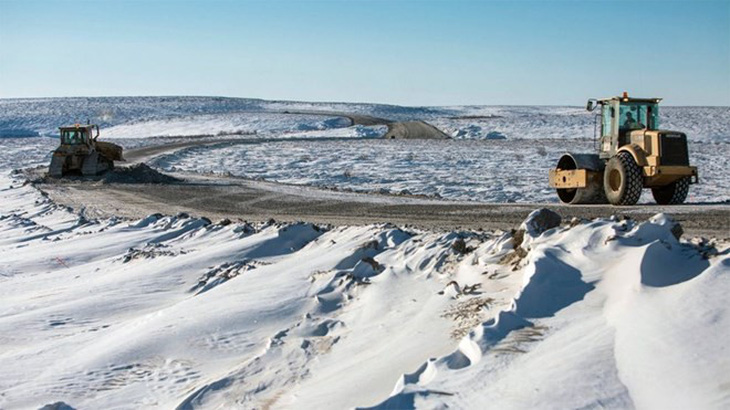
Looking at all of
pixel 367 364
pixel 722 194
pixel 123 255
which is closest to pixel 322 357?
pixel 367 364

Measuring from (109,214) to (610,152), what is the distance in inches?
387

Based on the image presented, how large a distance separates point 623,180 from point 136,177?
16779mm

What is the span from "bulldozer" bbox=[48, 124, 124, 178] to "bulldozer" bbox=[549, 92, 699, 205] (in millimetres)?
17541

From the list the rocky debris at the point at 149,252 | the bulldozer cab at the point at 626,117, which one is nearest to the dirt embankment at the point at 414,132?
the bulldozer cab at the point at 626,117

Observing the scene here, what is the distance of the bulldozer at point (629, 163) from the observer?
15.7 m

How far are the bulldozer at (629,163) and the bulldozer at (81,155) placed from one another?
17.5 meters

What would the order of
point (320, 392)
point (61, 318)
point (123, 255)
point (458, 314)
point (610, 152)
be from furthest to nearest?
point (610, 152)
point (123, 255)
point (61, 318)
point (458, 314)
point (320, 392)

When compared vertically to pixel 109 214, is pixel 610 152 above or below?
above

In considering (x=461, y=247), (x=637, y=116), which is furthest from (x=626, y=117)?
(x=461, y=247)

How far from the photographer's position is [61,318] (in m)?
8.29

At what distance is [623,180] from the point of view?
15672 mm

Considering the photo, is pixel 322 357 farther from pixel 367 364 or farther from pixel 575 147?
pixel 575 147

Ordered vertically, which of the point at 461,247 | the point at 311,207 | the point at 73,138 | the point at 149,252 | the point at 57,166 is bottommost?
the point at 57,166

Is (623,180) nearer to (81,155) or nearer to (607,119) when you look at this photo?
(607,119)
